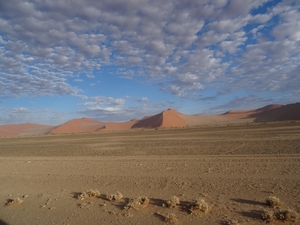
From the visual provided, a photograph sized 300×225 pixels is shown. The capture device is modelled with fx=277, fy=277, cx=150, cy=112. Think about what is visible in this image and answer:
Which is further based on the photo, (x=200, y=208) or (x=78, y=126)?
(x=78, y=126)

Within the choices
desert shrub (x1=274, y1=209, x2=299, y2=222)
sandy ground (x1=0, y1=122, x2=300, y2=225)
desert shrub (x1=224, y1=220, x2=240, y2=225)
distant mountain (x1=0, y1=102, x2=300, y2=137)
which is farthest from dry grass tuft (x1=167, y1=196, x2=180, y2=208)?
distant mountain (x1=0, y1=102, x2=300, y2=137)

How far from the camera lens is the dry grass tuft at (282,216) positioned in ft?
21.4

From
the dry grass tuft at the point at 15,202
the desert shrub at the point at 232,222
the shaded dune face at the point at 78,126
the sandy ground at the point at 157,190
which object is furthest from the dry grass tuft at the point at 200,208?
the shaded dune face at the point at 78,126

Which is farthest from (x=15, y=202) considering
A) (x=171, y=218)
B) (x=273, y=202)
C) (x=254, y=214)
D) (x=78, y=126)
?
(x=78, y=126)

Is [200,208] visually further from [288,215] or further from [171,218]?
[288,215]

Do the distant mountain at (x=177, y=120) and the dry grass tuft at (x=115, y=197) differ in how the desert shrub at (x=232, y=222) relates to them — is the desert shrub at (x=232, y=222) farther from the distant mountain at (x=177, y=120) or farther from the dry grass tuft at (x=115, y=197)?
the distant mountain at (x=177, y=120)

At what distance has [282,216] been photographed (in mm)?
6617

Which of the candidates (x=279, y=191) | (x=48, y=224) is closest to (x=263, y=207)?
(x=279, y=191)

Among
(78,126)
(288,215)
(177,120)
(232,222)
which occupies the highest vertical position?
(78,126)

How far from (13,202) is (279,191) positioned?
8.90 metres

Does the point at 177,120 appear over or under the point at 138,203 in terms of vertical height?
over

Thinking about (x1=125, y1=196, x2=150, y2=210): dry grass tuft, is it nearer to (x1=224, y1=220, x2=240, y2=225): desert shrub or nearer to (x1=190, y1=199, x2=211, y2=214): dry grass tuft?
(x1=190, y1=199, x2=211, y2=214): dry grass tuft

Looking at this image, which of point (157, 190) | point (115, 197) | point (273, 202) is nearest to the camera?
point (273, 202)

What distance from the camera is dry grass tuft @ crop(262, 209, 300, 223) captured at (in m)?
6.52
